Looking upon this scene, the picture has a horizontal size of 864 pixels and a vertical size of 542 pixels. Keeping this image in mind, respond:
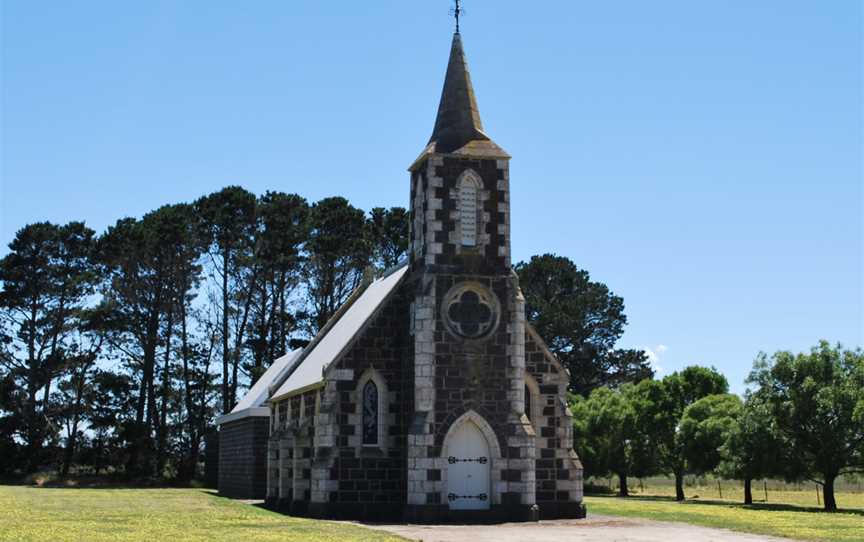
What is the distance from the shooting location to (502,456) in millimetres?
30859

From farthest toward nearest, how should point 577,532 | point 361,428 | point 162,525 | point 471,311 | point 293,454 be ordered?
point 293,454
point 361,428
point 471,311
point 162,525
point 577,532

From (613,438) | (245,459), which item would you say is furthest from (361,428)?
(613,438)

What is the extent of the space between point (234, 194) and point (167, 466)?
1954cm

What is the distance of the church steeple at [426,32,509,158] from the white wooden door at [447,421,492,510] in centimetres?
892

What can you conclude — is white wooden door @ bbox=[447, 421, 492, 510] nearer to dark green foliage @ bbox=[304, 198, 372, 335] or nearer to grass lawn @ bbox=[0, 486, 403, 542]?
grass lawn @ bbox=[0, 486, 403, 542]

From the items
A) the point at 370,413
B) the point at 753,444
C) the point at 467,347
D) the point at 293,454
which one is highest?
the point at 467,347

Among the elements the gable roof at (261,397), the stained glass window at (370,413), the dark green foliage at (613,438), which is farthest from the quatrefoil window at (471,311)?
the dark green foliage at (613,438)

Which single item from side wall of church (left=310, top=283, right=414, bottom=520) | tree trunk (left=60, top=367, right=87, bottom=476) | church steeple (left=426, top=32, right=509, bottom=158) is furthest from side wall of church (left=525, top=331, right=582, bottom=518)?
tree trunk (left=60, top=367, right=87, bottom=476)

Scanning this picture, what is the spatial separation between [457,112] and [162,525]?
53.8 feet

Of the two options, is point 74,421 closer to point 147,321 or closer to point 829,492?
point 147,321

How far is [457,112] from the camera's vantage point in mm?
33844

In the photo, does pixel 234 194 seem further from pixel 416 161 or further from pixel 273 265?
pixel 416 161

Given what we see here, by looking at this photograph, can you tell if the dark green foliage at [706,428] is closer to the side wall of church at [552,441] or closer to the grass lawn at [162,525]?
the side wall of church at [552,441]

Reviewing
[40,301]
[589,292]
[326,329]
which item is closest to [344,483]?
[326,329]
